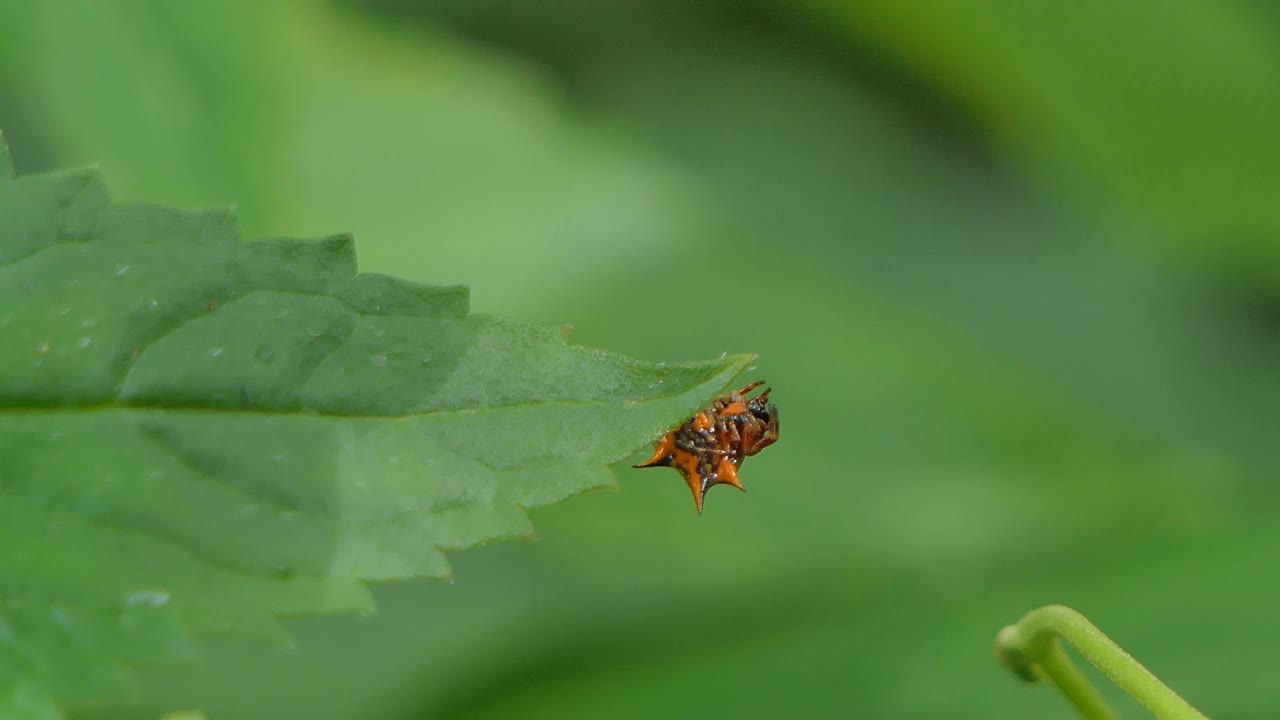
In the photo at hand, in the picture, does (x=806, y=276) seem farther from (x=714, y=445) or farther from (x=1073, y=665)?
(x=1073, y=665)

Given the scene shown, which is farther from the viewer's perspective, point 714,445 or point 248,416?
point 714,445

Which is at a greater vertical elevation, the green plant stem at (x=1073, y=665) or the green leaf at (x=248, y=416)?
the green leaf at (x=248, y=416)

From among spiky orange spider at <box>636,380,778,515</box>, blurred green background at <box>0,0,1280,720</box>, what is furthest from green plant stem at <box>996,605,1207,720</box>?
blurred green background at <box>0,0,1280,720</box>

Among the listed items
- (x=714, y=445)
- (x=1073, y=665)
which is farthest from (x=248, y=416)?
(x=1073, y=665)

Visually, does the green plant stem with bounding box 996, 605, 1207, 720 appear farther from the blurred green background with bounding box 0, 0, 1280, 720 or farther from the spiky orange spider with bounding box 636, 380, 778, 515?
the blurred green background with bounding box 0, 0, 1280, 720

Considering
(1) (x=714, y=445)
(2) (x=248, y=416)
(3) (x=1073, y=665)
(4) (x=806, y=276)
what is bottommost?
(3) (x=1073, y=665)

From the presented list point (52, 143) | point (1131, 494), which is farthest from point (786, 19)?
point (52, 143)

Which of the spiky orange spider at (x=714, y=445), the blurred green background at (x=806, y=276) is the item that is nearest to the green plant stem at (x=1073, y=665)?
the spiky orange spider at (x=714, y=445)

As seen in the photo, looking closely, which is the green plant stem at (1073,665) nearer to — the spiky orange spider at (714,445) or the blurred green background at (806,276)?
the spiky orange spider at (714,445)
